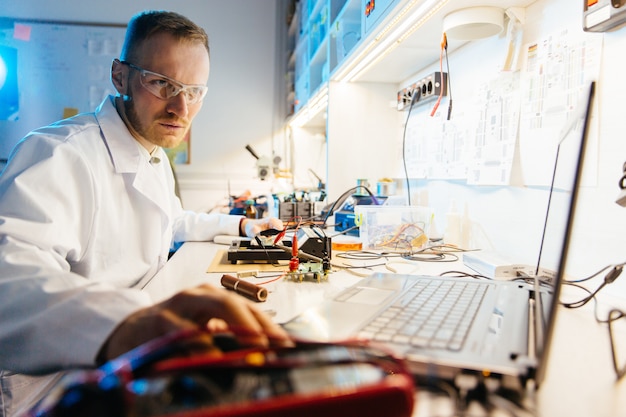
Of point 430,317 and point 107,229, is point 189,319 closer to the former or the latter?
point 430,317

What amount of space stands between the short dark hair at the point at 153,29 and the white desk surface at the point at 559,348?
0.67 m

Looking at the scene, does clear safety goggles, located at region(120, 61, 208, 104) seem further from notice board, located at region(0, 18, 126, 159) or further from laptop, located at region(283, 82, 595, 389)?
notice board, located at region(0, 18, 126, 159)

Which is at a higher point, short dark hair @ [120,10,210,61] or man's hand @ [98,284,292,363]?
short dark hair @ [120,10,210,61]

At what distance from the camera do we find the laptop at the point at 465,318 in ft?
1.39

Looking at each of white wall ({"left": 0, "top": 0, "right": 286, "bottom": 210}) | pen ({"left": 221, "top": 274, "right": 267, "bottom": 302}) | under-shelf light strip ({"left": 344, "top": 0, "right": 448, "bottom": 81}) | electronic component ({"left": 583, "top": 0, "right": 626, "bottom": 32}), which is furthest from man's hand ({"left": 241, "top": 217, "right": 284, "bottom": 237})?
white wall ({"left": 0, "top": 0, "right": 286, "bottom": 210})

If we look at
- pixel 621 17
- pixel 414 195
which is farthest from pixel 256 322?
pixel 414 195

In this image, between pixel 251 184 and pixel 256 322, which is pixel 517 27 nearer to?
pixel 256 322

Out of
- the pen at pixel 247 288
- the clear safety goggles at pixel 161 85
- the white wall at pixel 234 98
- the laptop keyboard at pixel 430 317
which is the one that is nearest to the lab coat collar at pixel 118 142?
the clear safety goggles at pixel 161 85

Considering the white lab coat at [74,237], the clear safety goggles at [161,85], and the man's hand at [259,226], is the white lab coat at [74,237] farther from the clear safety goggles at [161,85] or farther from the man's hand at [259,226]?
the man's hand at [259,226]

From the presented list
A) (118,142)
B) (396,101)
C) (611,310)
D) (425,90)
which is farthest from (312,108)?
(611,310)

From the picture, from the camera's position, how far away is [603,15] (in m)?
0.81

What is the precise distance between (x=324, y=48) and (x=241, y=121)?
1.67 m

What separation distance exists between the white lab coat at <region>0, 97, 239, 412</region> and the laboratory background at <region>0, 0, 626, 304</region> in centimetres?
65

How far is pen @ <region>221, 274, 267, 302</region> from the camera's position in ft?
2.44
